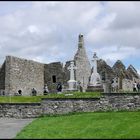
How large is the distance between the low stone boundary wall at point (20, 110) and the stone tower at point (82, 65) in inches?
1160

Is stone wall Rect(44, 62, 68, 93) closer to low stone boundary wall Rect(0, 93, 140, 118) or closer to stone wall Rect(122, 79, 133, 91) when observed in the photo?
stone wall Rect(122, 79, 133, 91)

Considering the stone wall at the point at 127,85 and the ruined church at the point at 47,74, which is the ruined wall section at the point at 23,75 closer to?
the ruined church at the point at 47,74

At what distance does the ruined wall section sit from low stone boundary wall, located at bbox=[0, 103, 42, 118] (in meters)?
22.2

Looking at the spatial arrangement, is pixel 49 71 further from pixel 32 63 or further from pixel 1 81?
pixel 1 81

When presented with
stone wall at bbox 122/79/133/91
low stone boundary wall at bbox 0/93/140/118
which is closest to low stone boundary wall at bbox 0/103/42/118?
low stone boundary wall at bbox 0/93/140/118

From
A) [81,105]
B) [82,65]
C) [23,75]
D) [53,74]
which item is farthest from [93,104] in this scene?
[53,74]

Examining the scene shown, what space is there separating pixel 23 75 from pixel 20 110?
88.4ft

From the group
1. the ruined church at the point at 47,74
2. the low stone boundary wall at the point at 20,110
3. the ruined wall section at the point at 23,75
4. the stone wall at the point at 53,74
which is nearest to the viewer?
the low stone boundary wall at the point at 20,110

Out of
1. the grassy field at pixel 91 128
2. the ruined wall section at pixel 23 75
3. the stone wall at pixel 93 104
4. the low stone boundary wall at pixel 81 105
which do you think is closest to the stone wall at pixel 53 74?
the ruined wall section at pixel 23 75

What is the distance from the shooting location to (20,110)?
94.5ft

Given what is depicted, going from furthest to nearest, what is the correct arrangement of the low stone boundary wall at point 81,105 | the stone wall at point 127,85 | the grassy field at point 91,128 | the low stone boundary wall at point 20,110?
the stone wall at point 127,85 → the low stone boundary wall at point 20,110 → the low stone boundary wall at point 81,105 → the grassy field at point 91,128

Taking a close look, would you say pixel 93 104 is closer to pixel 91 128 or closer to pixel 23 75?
pixel 91 128

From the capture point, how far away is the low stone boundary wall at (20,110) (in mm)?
28531

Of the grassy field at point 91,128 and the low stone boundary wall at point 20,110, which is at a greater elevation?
the low stone boundary wall at point 20,110
